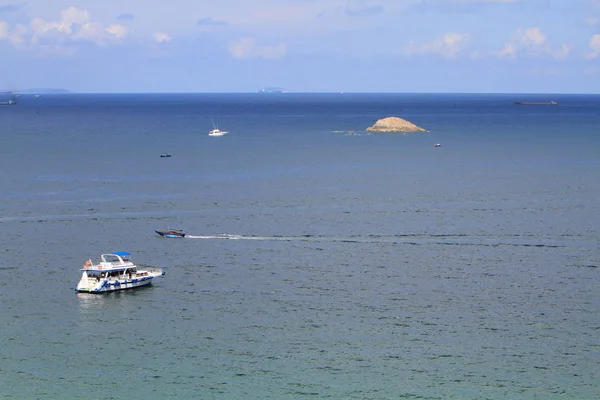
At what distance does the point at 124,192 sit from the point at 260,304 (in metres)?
79.4

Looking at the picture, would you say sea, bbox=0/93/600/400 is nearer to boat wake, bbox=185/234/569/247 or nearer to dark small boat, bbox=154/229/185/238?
boat wake, bbox=185/234/569/247

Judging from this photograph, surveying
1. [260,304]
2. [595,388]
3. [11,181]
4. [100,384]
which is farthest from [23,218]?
[595,388]

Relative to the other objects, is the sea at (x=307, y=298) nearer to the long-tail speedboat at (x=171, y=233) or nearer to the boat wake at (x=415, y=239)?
the boat wake at (x=415, y=239)

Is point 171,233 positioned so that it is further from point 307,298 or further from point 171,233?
point 307,298

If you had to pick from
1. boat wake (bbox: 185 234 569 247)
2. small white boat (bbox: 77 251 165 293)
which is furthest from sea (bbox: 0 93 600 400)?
small white boat (bbox: 77 251 165 293)

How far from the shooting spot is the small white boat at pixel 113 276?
320 ft

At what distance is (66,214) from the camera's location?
456 ft

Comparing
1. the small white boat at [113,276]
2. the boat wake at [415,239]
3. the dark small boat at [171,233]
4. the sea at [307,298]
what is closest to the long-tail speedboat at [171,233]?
the dark small boat at [171,233]

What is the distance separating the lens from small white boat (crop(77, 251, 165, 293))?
97562mm

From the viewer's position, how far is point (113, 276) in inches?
3964

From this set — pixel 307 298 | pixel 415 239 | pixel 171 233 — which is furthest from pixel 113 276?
pixel 415 239

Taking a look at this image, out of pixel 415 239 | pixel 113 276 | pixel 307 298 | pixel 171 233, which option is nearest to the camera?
pixel 307 298

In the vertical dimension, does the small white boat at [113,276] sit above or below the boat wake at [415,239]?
below

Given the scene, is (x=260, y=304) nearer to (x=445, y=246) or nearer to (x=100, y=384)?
(x=100, y=384)
